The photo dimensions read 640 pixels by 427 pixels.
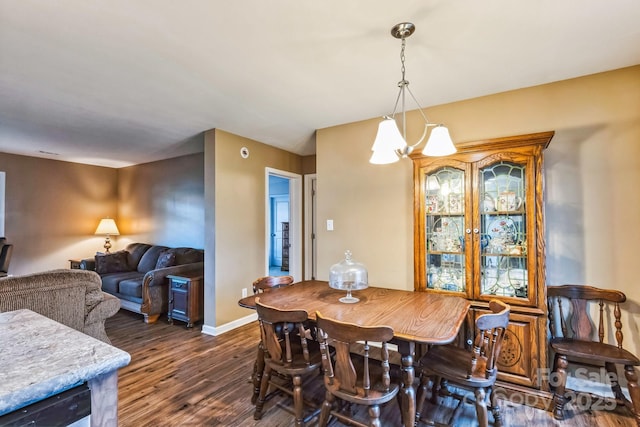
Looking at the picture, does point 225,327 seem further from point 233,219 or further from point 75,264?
point 75,264

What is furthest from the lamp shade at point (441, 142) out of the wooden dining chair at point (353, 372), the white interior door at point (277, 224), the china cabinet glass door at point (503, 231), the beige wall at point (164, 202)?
the white interior door at point (277, 224)

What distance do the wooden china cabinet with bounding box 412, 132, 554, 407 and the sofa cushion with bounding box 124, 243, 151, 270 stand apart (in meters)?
4.60

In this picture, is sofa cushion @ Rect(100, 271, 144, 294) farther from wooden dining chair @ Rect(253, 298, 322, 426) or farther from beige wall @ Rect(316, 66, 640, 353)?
beige wall @ Rect(316, 66, 640, 353)

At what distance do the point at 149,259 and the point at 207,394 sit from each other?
3225mm

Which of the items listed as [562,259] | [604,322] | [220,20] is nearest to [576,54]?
[562,259]

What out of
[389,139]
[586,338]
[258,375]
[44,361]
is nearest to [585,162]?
[586,338]

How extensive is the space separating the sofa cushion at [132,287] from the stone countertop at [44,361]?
313 centimetres

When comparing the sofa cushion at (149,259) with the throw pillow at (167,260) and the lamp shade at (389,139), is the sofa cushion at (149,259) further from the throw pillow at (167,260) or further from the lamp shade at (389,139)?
the lamp shade at (389,139)

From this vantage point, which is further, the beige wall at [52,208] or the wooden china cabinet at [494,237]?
the beige wall at [52,208]

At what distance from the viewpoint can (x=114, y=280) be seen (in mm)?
4387

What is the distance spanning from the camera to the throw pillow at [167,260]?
14.2 feet

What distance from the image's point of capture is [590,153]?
7.75 feet

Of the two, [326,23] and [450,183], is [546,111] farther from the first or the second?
[326,23]

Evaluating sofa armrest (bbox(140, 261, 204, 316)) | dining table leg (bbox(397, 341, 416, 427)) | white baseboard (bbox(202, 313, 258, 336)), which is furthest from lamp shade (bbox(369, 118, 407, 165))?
sofa armrest (bbox(140, 261, 204, 316))
